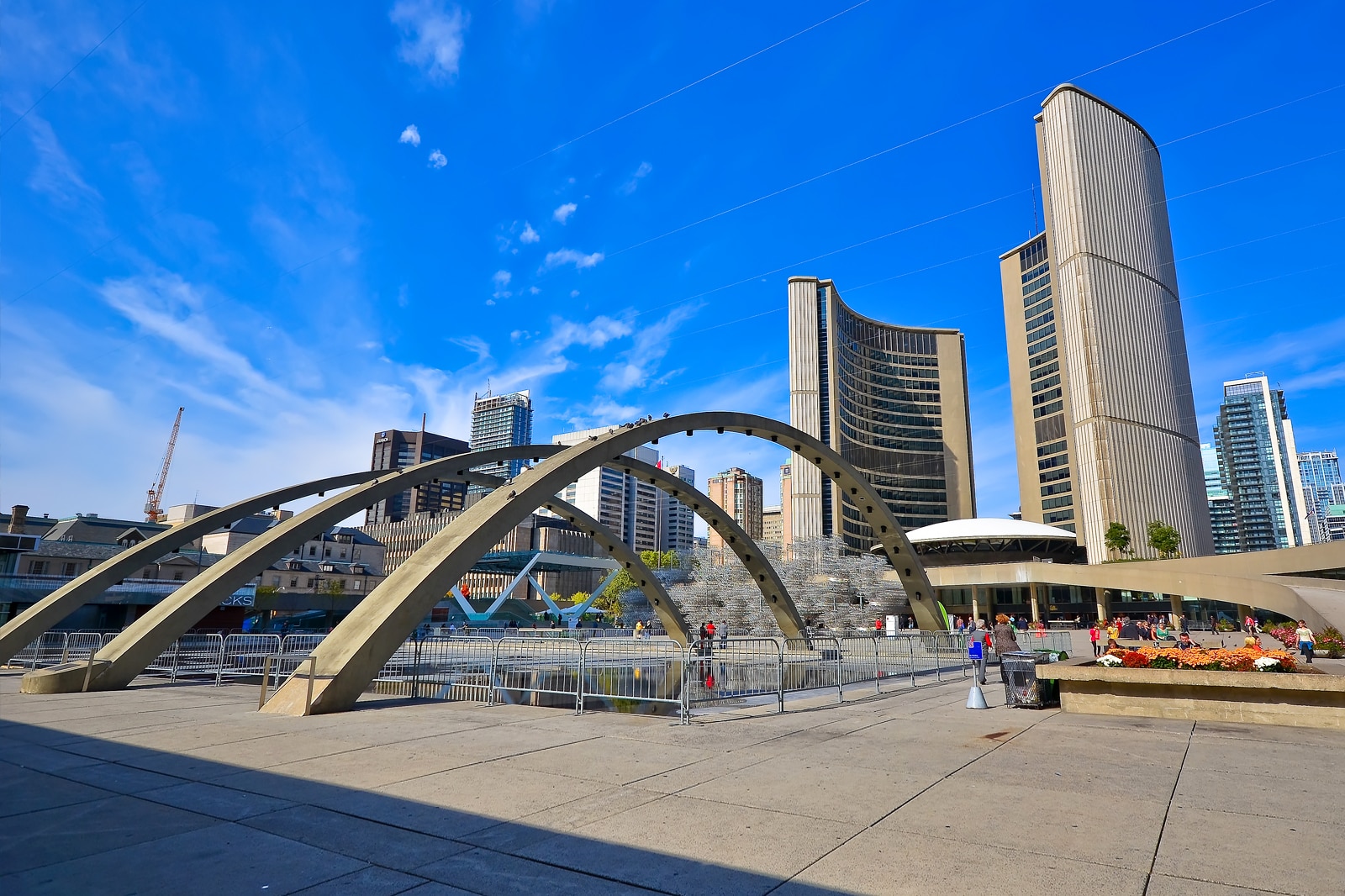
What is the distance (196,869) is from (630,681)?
779 inches

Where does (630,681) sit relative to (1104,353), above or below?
below

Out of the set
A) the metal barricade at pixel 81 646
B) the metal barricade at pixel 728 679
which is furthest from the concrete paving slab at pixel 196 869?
the metal barricade at pixel 81 646

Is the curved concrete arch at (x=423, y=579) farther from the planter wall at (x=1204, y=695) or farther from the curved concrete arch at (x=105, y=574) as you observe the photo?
the planter wall at (x=1204, y=695)

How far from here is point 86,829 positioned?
6.00 metres

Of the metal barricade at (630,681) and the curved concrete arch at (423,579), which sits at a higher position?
the curved concrete arch at (423,579)

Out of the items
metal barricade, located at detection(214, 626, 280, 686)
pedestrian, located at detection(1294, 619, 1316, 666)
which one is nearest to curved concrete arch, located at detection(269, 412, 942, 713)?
metal barricade, located at detection(214, 626, 280, 686)

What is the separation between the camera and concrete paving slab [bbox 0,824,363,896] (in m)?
4.70

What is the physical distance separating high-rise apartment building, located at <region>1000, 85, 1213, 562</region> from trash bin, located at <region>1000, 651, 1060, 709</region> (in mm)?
97281

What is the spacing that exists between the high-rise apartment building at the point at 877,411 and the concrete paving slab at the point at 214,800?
114 m

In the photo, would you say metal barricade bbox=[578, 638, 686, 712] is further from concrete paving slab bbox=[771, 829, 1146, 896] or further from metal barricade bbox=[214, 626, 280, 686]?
metal barricade bbox=[214, 626, 280, 686]

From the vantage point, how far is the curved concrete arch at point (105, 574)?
19.0 metres

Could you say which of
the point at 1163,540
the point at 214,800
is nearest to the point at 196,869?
the point at 214,800

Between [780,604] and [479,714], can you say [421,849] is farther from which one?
[780,604]

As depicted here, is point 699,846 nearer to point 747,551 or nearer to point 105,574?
point 105,574
